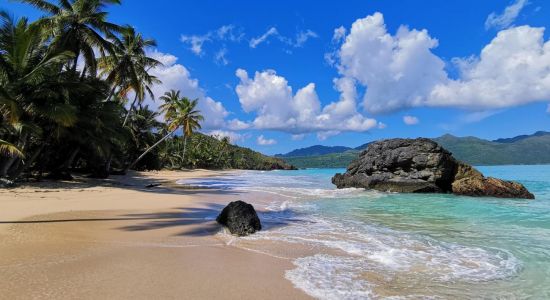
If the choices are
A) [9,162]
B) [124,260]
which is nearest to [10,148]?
[9,162]

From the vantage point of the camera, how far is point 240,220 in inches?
377

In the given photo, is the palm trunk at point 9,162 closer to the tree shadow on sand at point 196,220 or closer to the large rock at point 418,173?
the tree shadow on sand at point 196,220

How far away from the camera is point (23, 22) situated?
1733cm

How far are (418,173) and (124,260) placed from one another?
88.9 ft

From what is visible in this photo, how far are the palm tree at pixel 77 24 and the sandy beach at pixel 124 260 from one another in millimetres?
14715

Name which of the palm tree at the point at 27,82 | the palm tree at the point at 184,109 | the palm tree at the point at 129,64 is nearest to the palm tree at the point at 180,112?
the palm tree at the point at 184,109

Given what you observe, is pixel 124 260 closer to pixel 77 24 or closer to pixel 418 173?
pixel 77 24

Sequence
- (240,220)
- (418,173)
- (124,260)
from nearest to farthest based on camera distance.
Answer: (124,260), (240,220), (418,173)

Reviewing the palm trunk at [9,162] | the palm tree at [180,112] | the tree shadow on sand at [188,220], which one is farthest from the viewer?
the palm tree at [180,112]

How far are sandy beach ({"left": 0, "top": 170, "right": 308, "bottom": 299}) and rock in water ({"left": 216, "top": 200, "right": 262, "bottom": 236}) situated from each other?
470mm

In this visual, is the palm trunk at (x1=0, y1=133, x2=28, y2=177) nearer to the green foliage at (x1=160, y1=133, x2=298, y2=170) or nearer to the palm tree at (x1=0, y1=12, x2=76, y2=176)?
the palm tree at (x1=0, y1=12, x2=76, y2=176)

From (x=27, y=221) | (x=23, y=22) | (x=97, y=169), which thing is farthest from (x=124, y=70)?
(x=27, y=221)

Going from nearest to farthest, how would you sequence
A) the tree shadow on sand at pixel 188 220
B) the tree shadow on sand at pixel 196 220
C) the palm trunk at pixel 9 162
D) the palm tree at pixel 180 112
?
the tree shadow on sand at pixel 188 220 → the tree shadow on sand at pixel 196 220 → the palm trunk at pixel 9 162 → the palm tree at pixel 180 112

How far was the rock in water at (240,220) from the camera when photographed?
9.36m
